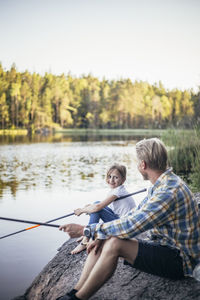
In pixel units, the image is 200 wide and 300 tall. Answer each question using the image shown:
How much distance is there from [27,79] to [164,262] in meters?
56.6

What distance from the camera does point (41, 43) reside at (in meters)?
49.2

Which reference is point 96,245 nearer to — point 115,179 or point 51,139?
point 115,179

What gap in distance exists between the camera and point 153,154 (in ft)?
6.33

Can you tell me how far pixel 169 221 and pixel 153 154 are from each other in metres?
0.36

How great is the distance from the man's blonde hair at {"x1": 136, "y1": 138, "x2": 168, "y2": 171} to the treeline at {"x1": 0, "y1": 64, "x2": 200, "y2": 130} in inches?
1681

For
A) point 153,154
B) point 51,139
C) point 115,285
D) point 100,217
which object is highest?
point 153,154

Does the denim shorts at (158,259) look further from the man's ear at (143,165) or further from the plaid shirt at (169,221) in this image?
the man's ear at (143,165)

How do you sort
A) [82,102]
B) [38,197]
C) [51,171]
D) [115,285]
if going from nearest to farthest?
1. [115,285]
2. [38,197]
3. [51,171]
4. [82,102]

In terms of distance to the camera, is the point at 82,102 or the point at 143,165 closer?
the point at 143,165

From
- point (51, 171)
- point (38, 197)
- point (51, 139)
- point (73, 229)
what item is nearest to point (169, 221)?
point (73, 229)

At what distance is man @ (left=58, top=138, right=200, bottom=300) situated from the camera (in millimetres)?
1836

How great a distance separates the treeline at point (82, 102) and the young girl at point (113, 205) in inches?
1640

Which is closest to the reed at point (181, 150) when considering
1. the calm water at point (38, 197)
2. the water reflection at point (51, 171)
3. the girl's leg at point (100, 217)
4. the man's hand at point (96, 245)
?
the calm water at point (38, 197)

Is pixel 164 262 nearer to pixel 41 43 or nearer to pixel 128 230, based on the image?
pixel 128 230
